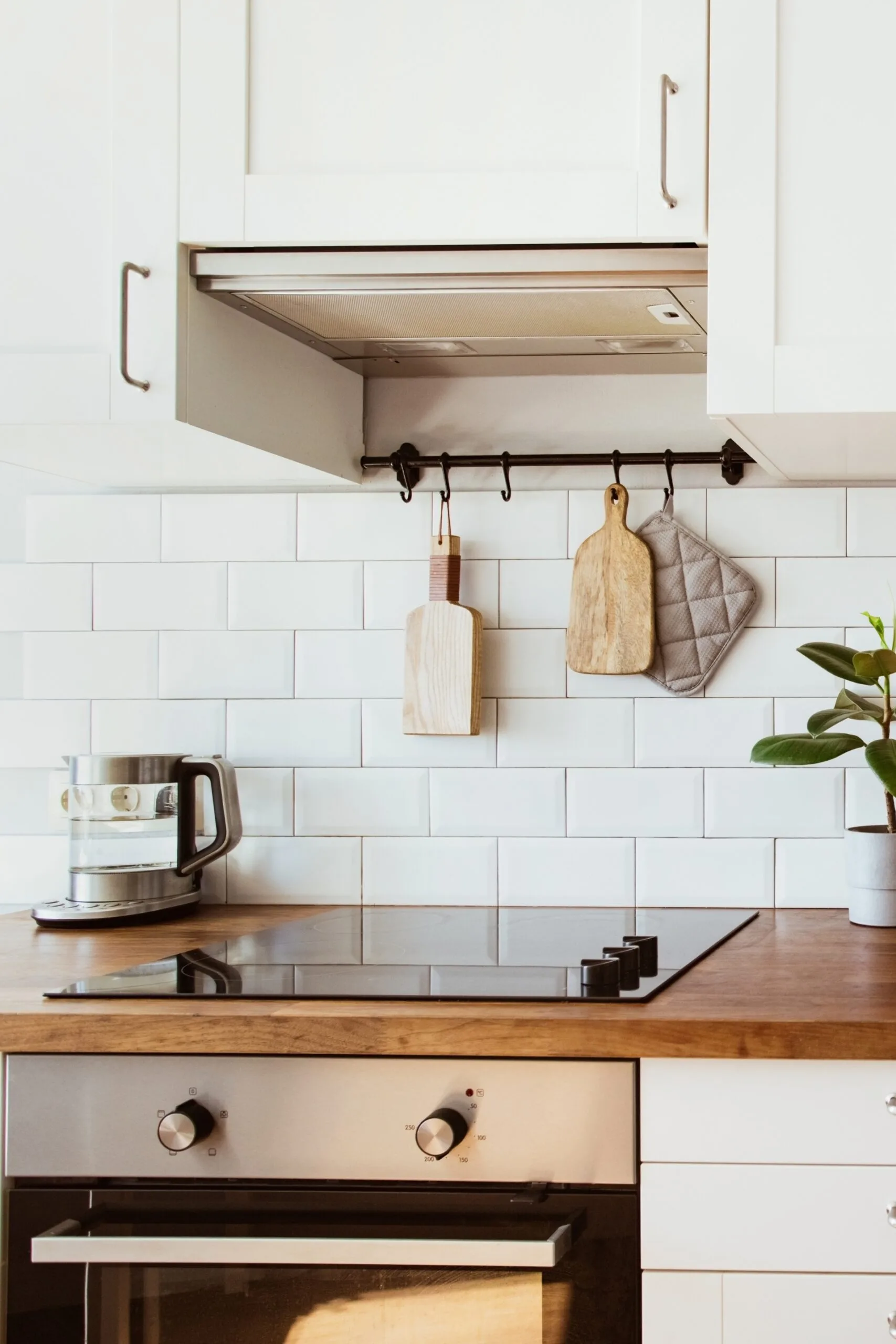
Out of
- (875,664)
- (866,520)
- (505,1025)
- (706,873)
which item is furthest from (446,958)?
(866,520)

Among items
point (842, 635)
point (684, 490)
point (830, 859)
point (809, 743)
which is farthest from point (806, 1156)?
point (684, 490)

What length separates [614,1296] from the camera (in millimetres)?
1022

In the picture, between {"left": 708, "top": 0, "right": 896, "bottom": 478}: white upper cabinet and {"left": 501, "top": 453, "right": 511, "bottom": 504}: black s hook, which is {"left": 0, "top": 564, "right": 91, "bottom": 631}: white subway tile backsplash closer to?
{"left": 501, "top": 453, "right": 511, "bottom": 504}: black s hook

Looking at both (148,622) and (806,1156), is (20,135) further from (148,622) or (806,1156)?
(806,1156)

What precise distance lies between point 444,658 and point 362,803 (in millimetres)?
229

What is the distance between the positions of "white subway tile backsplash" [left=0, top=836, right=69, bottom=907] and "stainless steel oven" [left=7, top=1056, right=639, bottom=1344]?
0.67 meters

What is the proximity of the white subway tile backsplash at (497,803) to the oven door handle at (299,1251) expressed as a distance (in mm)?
699

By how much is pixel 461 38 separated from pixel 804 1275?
1183 mm

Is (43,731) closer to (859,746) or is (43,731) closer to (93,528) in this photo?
(93,528)

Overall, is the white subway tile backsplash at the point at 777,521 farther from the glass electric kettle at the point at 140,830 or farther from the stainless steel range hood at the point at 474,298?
the glass electric kettle at the point at 140,830

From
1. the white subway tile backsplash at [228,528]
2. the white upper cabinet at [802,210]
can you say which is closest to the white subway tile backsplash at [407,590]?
the white subway tile backsplash at [228,528]

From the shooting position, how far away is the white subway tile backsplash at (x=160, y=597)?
5.67ft

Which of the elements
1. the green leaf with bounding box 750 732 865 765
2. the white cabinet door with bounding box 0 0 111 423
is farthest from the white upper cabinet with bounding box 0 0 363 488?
the green leaf with bounding box 750 732 865 765

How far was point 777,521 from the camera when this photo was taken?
164 centimetres
